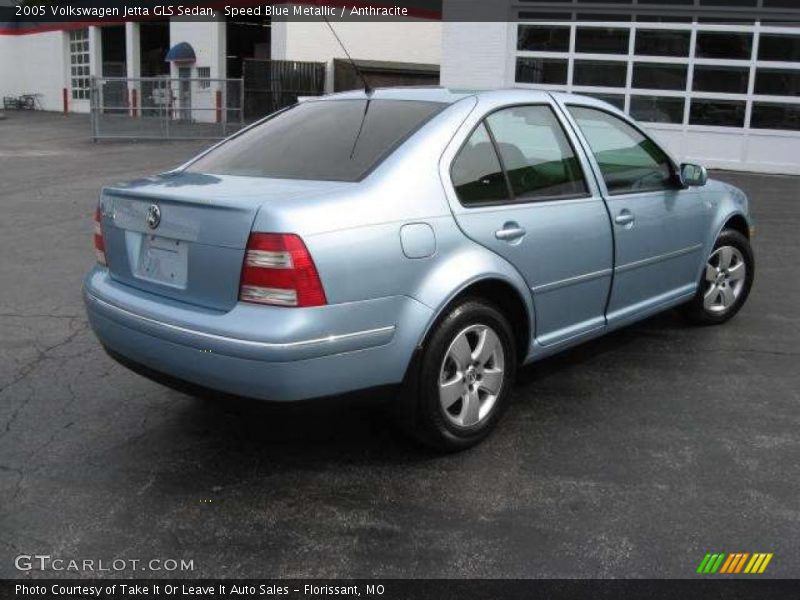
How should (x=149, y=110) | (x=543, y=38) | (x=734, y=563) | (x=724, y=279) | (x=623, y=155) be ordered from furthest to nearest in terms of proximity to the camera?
(x=149, y=110)
(x=543, y=38)
(x=724, y=279)
(x=623, y=155)
(x=734, y=563)

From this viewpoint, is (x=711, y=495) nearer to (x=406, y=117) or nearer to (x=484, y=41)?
(x=406, y=117)

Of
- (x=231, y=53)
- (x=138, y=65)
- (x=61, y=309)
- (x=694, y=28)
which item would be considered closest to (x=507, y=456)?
(x=61, y=309)

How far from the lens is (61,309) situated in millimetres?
5945

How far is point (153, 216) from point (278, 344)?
0.87 m

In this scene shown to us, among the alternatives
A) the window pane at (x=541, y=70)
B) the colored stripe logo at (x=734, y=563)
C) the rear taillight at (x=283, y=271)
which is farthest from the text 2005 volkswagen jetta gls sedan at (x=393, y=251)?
the window pane at (x=541, y=70)

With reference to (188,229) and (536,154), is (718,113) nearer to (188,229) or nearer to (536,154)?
(536,154)

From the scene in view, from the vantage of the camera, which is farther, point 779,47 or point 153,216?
point 779,47

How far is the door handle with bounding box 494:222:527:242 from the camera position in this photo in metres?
3.68

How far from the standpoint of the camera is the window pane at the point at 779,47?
46.2ft

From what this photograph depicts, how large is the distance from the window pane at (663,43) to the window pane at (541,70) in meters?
1.41

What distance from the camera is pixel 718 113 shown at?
579 inches

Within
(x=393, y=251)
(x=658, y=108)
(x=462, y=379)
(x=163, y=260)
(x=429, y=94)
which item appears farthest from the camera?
(x=658, y=108)

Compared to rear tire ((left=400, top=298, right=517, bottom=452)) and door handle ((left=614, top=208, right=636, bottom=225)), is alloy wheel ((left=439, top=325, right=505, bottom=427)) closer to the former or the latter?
rear tire ((left=400, top=298, right=517, bottom=452))

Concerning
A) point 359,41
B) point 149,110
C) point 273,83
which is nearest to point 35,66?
point 359,41
